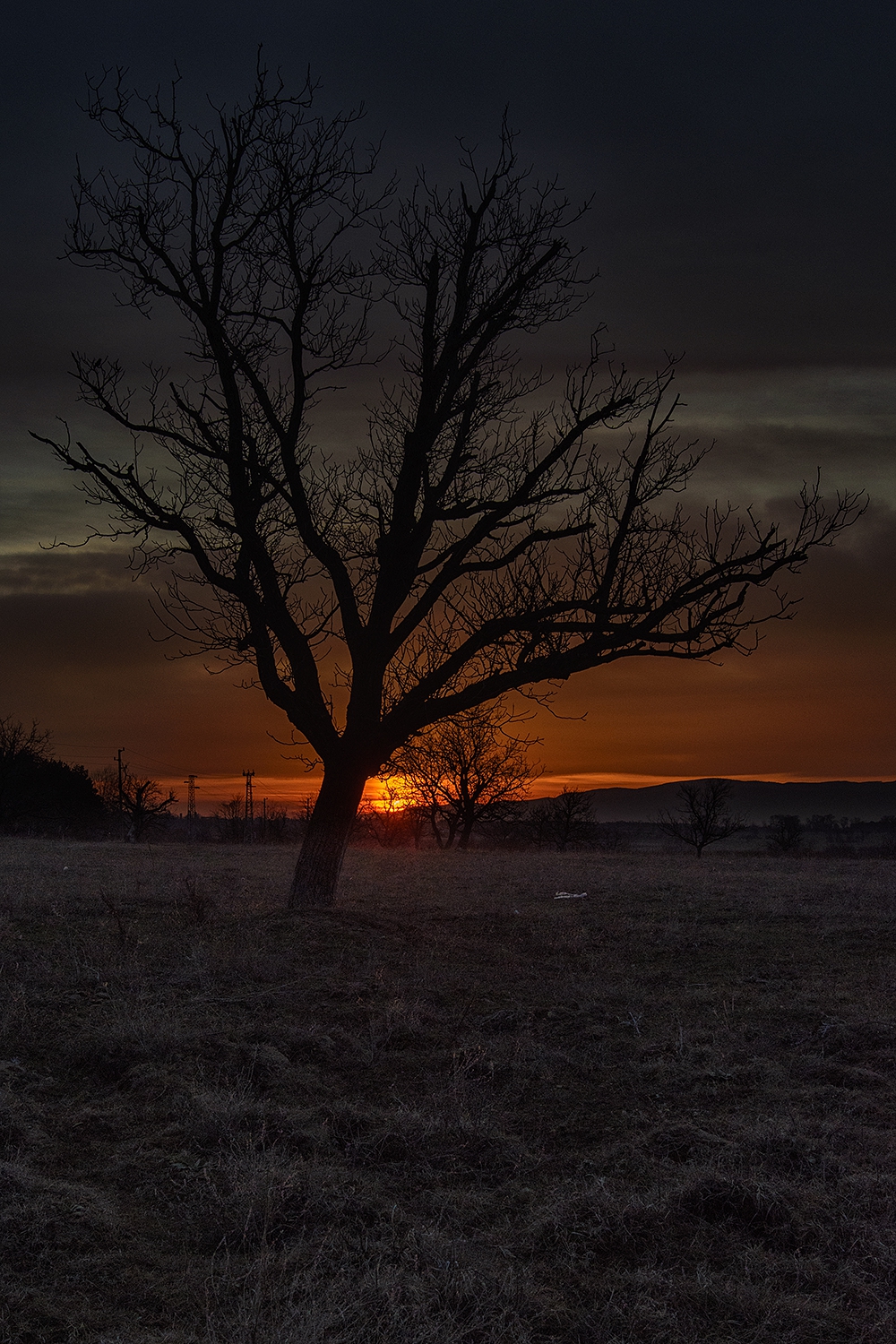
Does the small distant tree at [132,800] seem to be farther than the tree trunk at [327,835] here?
Yes

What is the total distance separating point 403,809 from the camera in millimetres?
49500

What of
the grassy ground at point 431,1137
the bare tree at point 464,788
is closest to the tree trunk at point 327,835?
the grassy ground at point 431,1137

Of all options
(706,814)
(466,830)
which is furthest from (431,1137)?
(706,814)

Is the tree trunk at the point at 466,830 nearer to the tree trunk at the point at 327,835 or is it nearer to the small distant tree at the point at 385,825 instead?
the small distant tree at the point at 385,825

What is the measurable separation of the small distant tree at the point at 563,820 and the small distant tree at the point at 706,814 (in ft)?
15.5

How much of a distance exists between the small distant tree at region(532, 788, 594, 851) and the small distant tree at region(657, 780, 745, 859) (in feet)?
15.5

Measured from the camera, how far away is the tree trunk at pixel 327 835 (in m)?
13.0

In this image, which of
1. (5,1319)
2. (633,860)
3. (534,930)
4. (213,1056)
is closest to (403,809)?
(633,860)

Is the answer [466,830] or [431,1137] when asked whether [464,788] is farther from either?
[431,1137]

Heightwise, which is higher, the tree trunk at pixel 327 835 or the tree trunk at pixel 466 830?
the tree trunk at pixel 327 835

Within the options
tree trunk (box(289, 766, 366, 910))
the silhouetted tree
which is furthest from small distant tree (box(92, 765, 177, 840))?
tree trunk (box(289, 766, 366, 910))

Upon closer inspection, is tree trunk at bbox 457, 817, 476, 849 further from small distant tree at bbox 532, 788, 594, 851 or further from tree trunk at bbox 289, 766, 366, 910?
tree trunk at bbox 289, 766, 366, 910

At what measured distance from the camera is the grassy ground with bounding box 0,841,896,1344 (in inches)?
161

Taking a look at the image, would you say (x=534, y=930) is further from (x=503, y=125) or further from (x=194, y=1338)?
(x=503, y=125)
